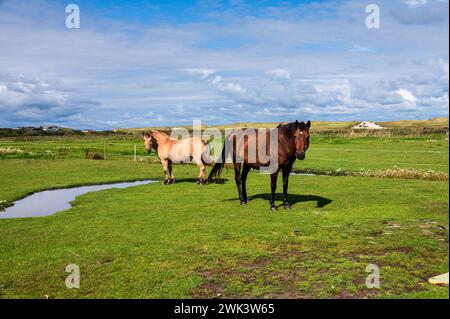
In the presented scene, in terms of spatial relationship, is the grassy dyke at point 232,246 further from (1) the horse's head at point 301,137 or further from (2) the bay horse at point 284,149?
(1) the horse's head at point 301,137

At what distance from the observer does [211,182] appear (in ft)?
70.0

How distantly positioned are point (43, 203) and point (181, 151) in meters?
7.36

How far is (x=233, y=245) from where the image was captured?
929 centimetres

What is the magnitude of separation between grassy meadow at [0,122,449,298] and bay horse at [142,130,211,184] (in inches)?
135

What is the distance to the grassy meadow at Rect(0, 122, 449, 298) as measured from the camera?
6.81 m

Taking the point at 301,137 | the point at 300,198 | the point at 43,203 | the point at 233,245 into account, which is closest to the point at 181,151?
the point at 43,203

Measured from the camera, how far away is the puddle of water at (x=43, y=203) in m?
15.0

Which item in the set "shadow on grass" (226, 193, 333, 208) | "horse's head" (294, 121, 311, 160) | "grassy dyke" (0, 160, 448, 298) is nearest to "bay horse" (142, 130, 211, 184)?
"grassy dyke" (0, 160, 448, 298)

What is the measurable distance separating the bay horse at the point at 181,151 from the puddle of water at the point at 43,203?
412 centimetres

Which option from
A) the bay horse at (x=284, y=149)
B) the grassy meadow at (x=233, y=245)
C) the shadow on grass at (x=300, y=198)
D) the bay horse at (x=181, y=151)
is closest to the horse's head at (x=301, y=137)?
the bay horse at (x=284, y=149)

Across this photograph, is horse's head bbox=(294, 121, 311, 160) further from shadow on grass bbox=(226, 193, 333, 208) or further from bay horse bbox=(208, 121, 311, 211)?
shadow on grass bbox=(226, 193, 333, 208)

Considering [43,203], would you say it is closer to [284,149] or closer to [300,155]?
[284,149]
